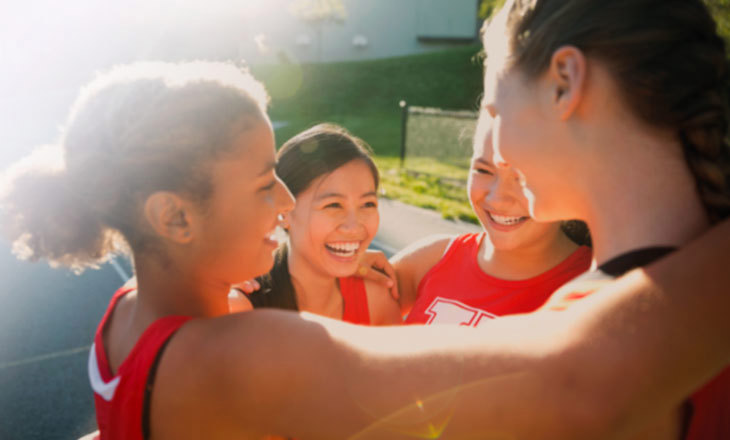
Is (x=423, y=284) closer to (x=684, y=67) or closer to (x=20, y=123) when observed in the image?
(x=684, y=67)

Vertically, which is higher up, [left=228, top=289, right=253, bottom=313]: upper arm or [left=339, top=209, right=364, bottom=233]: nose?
[left=339, top=209, right=364, bottom=233]: nose

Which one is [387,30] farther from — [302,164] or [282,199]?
[282,199]

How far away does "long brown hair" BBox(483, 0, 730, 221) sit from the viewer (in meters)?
1.04

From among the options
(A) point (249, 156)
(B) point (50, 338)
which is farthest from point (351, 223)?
(B) point (50, 338)

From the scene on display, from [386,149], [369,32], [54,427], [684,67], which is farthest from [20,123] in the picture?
[684,67]

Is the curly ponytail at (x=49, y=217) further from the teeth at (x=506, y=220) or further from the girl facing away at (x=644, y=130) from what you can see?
the teeth at (x=506, y=220)

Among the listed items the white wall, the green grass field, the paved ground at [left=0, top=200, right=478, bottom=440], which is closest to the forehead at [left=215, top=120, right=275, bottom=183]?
the paved ground at [left=0, top=200, right=478, bottom=440]

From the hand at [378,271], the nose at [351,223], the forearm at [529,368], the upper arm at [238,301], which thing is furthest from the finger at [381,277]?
the forearm at [529,368]

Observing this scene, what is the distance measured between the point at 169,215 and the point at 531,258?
140 cm

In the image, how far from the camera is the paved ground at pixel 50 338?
4375 millimetres

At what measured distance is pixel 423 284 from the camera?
243cm

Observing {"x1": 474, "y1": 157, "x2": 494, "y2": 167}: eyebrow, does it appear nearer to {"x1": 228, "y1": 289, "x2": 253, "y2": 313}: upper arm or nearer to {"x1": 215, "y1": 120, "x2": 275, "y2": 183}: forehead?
{"x1": 215, "y1": 120, "x2": 275, "y2": 183}: forehead

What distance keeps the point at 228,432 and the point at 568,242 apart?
1579 millimetres

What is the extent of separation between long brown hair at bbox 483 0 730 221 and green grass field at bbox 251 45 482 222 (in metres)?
20.0
